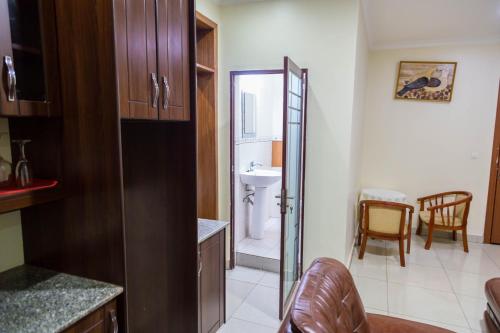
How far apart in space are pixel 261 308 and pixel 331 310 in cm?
155

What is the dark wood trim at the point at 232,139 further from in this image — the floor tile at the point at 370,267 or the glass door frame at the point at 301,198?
the floor tile at the point at 370,267

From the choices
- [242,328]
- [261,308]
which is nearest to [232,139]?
[261,308]

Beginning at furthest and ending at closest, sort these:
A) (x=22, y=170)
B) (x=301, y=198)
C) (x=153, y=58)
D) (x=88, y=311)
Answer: (x=301, y=198) < (x=153, y=58) < (x=22, y=170) < (x=88, y=311)

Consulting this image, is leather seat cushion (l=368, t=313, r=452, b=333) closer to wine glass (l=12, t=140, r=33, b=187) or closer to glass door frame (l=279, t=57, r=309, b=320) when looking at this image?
glass door frame (l=279, t=57, r=309, b=320)

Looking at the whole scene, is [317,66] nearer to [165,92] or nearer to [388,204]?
[388,204]

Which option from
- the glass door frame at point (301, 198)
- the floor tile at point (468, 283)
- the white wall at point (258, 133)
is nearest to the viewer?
the glass door frame at point (301, 198)

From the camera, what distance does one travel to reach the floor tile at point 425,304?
270 cm

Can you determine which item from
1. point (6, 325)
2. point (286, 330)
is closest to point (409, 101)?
point (286, 330)

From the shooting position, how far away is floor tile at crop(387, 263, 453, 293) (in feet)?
10.6

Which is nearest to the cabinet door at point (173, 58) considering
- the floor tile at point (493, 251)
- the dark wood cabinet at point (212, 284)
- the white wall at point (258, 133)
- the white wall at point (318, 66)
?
the dark wood cabinet at point (212, 284)

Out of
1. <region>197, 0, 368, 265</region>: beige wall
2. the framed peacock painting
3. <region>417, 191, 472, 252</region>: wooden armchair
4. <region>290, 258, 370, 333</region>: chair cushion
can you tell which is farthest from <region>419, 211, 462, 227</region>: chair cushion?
<region>290, 258, 370, 333</region>: chair cushion

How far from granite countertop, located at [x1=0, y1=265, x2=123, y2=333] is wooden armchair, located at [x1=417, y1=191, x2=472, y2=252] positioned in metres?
3.98

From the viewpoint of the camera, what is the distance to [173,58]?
5.23 ft

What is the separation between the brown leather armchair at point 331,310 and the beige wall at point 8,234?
50.3 inches
